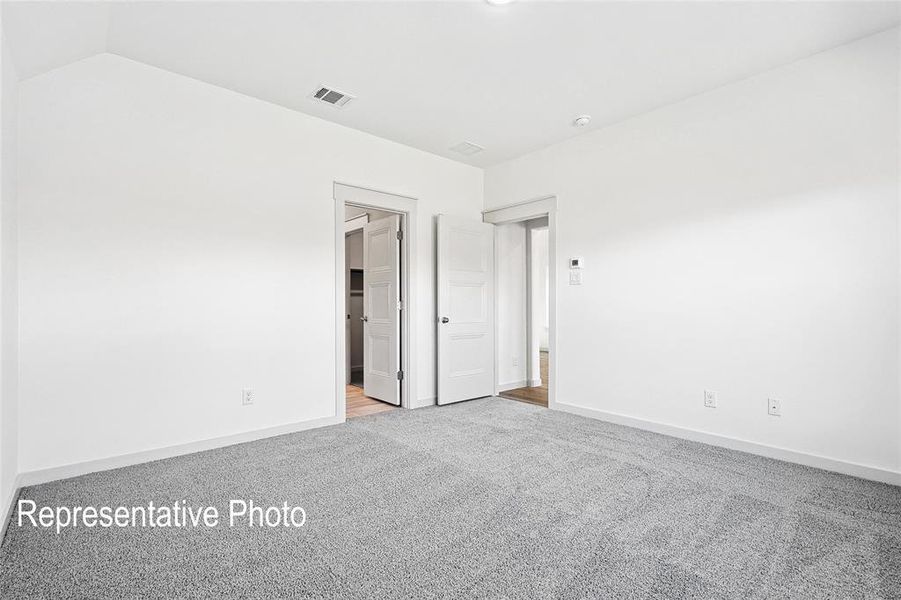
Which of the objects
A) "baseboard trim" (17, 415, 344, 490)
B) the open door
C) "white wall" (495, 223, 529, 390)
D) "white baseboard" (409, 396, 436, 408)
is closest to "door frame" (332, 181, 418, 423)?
"white baseboard" (409, 396, 436, 408)

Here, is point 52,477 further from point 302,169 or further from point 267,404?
point 302,169

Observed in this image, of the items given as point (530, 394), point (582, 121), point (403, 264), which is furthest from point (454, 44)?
point (530, 394)

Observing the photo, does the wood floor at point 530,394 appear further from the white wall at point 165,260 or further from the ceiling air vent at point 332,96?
the ceiling air vent at point 332,96

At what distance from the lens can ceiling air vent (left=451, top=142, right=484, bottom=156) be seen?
4375mm

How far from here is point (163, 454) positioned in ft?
9.70

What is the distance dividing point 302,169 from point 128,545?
2.77 meters

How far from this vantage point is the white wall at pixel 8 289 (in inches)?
82.0

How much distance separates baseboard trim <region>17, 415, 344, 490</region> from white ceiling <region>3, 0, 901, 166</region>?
89.1 inches

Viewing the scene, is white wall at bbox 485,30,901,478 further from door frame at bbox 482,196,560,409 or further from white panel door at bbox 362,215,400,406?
white panel door at bbox 362,215,400,406

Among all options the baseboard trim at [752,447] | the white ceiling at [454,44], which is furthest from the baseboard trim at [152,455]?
the baseboard trim at [752,447]

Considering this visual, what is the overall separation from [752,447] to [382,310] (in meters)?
3.40

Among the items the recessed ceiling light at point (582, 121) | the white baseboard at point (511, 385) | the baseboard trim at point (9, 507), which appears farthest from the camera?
the white baseboard at point (511, 385)

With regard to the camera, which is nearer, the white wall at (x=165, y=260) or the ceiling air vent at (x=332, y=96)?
the white wall at (x=165, y=260)

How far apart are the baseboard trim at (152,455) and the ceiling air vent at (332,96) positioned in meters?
2.56
